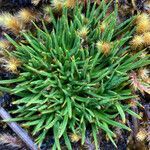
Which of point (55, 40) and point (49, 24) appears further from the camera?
point (49, 24)

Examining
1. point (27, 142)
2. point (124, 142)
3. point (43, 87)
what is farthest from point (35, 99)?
point (124, 142)

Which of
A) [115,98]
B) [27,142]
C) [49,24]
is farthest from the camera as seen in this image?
[49,24]

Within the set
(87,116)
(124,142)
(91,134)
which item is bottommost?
(124,142)

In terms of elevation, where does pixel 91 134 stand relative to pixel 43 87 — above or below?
below

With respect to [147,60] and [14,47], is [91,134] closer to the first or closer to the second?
[147,60]

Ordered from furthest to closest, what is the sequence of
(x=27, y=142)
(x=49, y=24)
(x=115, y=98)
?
(x=49, y=24)
(x=27, y=142)
(x=115, y=98)

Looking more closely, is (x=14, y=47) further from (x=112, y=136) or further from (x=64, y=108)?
(x=112, y=136)

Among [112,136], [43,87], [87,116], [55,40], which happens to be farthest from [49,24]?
[112,136]
